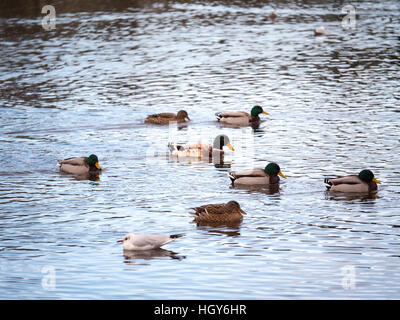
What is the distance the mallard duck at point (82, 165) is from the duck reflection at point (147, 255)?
702cm

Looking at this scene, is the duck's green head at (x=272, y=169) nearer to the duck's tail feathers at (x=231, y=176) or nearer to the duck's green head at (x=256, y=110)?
the duck's tail feathers at (x=231, y=176)

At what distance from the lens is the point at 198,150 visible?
2562cm

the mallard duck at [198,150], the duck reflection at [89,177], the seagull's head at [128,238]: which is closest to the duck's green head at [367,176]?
the mallard duck at [198,150]

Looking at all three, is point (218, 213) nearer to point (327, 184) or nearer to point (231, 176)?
point (231, 176)

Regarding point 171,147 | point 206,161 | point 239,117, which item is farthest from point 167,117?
point 206,161

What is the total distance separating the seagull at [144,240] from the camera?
1672cm

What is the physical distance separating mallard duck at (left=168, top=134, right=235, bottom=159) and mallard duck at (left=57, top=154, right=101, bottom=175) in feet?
9.31

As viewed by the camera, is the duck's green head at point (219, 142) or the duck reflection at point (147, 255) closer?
the duck reflection at point (147, 255)

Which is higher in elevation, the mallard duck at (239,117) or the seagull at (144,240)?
the mallard duck at (239,117)

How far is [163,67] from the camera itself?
42.2 metres

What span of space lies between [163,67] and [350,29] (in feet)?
49.7

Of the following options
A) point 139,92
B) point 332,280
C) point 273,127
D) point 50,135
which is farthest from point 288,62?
point 332,280

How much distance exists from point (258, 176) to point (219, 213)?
147 inches

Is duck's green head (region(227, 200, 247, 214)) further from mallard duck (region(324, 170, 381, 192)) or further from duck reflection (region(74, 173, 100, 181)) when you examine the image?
duck reflection (region(74, 173, 100, 181))
